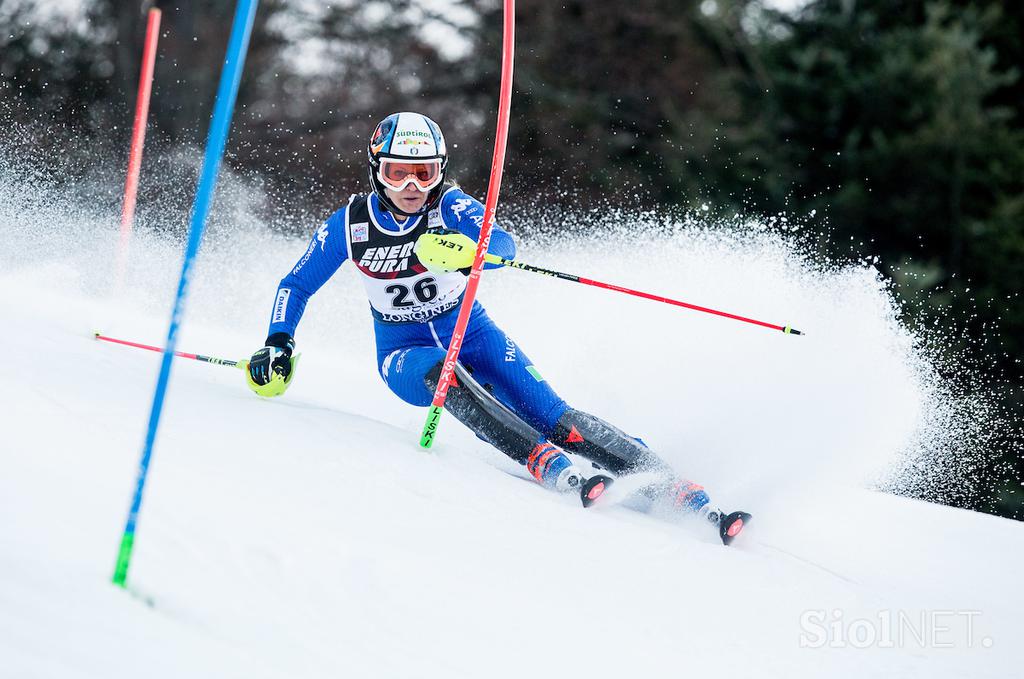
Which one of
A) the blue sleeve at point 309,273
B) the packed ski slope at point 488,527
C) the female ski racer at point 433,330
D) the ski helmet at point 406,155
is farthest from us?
the blue sleeve at point 309,273

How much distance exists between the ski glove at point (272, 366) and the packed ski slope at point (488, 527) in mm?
100

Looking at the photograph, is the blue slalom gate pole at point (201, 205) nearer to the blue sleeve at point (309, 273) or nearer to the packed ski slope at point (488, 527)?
the packed ski slope at point (488, 527)

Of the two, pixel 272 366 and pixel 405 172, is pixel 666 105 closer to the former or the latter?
pixel 405 172

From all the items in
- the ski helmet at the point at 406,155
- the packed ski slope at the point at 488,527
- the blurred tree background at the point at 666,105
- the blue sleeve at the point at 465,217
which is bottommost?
the packed ski slope at the point at 488,527

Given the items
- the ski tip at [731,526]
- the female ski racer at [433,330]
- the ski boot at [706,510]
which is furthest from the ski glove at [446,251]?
the ski tip at [731,526]

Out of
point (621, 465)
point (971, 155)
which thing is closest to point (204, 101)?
point (971, 155)

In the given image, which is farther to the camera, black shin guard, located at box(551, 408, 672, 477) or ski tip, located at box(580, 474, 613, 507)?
black shin guard, located at box(551, 408, 672, 477)

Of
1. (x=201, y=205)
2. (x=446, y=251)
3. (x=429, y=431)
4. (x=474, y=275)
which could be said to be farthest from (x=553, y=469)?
(x=201, y=205)

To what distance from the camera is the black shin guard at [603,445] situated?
12.7 feet

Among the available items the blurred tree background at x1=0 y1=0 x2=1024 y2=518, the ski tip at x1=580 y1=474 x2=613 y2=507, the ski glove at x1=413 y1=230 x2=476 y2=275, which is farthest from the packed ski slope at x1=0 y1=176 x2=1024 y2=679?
the blurred tree background at x1=0 y1=0 x2=1024 y2=518

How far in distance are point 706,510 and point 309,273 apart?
1826 millimetres

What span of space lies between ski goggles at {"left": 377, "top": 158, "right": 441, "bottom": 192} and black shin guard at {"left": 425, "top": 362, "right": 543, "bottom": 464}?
70cm

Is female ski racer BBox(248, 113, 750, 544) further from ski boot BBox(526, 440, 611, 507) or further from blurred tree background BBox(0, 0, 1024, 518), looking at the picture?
blurred tree background BBox(0, 0, 1024, 518)

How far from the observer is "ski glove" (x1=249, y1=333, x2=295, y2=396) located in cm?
400
